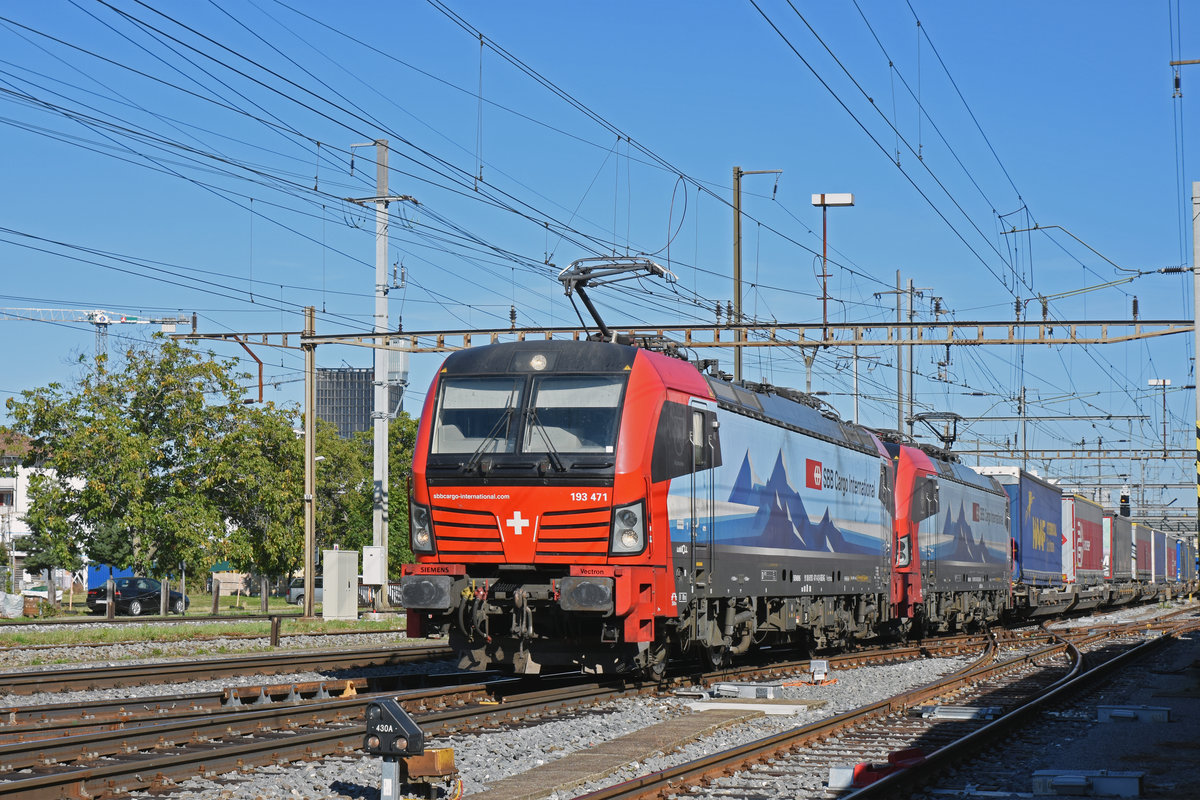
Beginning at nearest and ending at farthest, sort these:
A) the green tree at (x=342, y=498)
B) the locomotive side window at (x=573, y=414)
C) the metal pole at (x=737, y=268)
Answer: the locomotive side window at (x=573, y=414)
the metal pole at (x=737, y=268)
the green tree at (x=342, y=498)

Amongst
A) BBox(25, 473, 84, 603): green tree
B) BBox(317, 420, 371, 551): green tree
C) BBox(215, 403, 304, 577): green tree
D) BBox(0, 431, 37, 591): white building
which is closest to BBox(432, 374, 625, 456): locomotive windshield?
BBox(215, 403, 304, 577): green tree

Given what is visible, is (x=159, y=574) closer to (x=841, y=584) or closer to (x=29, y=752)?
(x=841, y=584)

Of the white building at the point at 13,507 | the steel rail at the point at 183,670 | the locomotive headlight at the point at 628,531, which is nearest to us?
the locomotive headlight at the point at 628,531

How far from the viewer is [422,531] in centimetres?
1554

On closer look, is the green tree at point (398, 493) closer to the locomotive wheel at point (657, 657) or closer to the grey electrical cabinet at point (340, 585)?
the grey electrical cabinet at point (340, 585)

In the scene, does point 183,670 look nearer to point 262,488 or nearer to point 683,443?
point 683,443

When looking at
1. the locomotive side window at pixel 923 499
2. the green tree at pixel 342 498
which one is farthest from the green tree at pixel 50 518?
the green tree at pixel 342 498

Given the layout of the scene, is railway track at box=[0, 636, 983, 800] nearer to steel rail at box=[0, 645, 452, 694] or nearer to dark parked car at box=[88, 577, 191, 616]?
steel rail at box=[0, 645, 452, 694]

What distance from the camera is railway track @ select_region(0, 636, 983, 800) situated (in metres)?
9.82

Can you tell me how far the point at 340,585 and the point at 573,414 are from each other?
19.9 metres

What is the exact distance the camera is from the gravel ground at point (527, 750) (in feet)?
32.3

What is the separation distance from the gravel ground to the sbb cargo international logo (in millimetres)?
3830

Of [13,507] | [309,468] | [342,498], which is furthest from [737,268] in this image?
[13,507]

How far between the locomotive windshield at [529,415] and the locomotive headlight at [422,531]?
71cm
